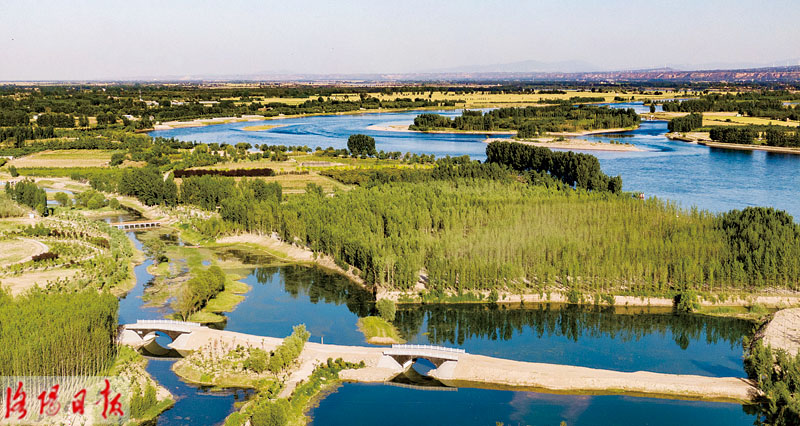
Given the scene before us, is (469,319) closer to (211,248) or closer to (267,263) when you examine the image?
(267,263)

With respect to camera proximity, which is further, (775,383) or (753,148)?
(753,148)

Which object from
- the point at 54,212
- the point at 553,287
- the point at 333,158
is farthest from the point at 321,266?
the point at 333,158

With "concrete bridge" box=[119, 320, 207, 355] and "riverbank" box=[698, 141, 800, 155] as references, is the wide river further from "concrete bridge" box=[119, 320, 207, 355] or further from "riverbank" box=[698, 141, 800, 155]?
"riverbank" box=[698, 141, 800, 155]

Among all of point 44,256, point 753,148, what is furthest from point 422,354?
point 753,148

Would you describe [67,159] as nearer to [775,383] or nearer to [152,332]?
[152,332]

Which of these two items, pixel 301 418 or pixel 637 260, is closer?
pixel 301 418

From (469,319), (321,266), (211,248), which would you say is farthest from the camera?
(211,248)

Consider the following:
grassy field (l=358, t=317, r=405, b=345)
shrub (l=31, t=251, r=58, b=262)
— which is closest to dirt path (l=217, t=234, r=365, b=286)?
grassy field (l=358, t=317, r=405, b=345)
